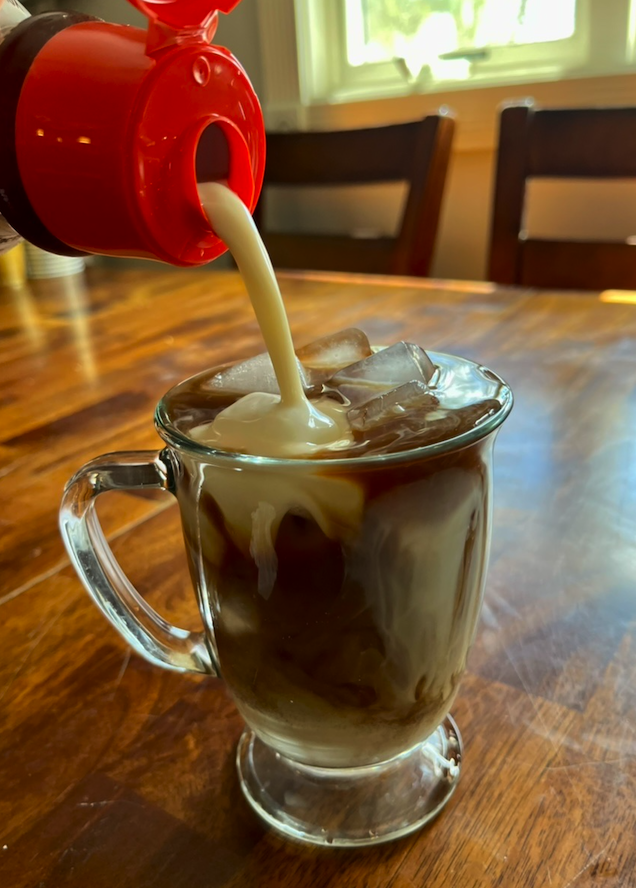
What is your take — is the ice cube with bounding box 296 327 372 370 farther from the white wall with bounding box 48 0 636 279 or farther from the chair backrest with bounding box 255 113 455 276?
the white wall with bounding box 48 0 636 279

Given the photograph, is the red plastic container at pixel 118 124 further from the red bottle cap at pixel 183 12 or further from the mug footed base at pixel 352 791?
the mug footed base at pixel 352 791

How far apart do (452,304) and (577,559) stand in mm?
548

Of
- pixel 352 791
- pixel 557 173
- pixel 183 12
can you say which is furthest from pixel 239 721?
pixel 557 173

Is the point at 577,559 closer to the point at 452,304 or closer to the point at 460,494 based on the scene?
the point at 460,494

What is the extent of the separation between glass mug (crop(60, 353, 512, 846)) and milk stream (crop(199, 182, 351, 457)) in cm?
2

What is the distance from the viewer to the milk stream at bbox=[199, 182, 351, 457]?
0.91 ft

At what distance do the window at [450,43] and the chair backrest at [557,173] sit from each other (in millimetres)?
515

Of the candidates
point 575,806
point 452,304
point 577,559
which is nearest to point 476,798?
→ point 575,806

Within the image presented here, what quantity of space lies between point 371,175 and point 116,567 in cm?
103

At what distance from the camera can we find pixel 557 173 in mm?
1082

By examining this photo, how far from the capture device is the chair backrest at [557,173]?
1.04 m

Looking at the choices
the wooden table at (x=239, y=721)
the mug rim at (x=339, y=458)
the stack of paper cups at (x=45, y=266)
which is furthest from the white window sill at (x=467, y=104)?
the mug rim at (x=339, y=458)

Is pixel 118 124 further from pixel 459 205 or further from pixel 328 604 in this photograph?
pixel 459 205

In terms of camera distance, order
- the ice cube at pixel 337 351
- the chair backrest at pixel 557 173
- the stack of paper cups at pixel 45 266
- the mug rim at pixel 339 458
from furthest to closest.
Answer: the stack of paper cups at pixel 45 266
the chair backrest at pixel 557 173
the ice cube at pixel 337 351
the mug rim at pixel 339 458
